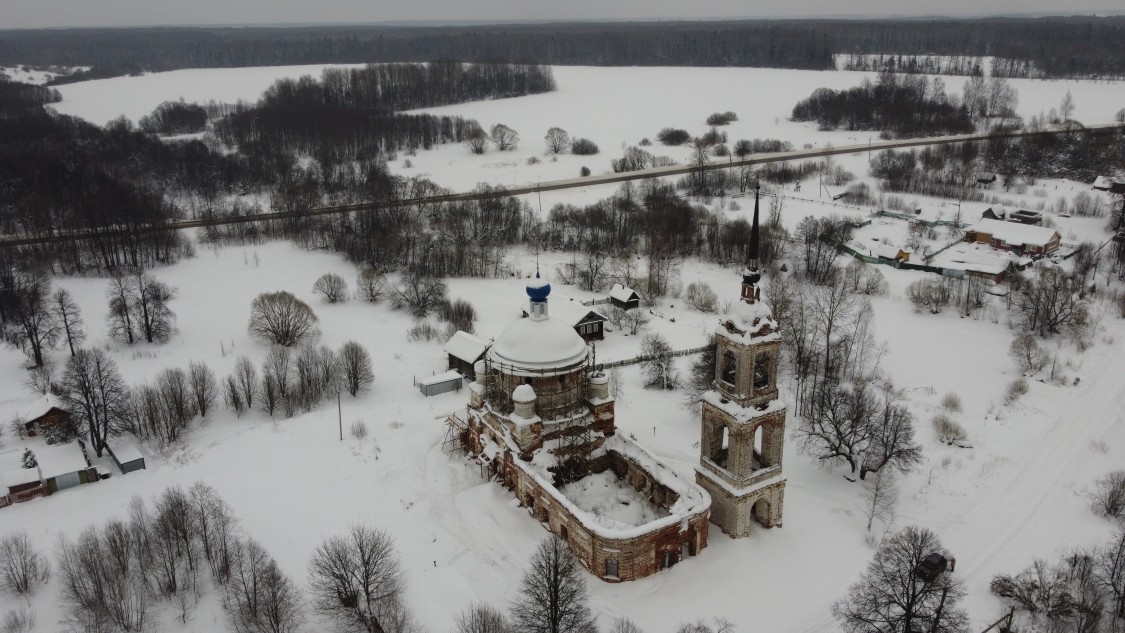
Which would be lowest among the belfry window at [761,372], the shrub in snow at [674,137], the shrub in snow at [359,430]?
the shrub in snow at [359,430]

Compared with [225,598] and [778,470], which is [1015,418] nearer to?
Result: [778,470]

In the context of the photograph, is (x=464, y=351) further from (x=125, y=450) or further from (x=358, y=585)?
(x=358, y=585)

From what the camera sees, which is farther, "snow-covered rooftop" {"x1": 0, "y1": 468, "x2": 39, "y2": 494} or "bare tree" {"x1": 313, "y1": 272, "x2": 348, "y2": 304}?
"bare tree" {"x1": 313, "y1": 272, "x2": 348, "y2": 304}

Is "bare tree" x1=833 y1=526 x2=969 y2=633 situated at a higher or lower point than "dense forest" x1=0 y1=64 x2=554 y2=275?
lower

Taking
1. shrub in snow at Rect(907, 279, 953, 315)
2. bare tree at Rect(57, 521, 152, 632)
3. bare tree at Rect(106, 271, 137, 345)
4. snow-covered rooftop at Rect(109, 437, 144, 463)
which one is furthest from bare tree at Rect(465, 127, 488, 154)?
bare tree at Rect(57, 521, 152, 632)

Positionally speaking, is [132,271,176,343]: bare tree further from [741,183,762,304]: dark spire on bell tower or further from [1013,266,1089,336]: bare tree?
[1013,266,1089,336]: bare tree

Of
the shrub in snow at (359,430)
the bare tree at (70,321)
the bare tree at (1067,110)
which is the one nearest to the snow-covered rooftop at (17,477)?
the shrub in snow at (359,430)

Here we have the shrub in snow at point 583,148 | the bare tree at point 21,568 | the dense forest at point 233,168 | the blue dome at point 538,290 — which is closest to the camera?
the bare tree at point 21,568

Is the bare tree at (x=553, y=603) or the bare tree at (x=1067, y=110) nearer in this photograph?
the bare tree at (x=553, y=603)

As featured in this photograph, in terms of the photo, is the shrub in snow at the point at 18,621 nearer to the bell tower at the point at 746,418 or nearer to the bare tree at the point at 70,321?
the bare tree at the point at 70,321
